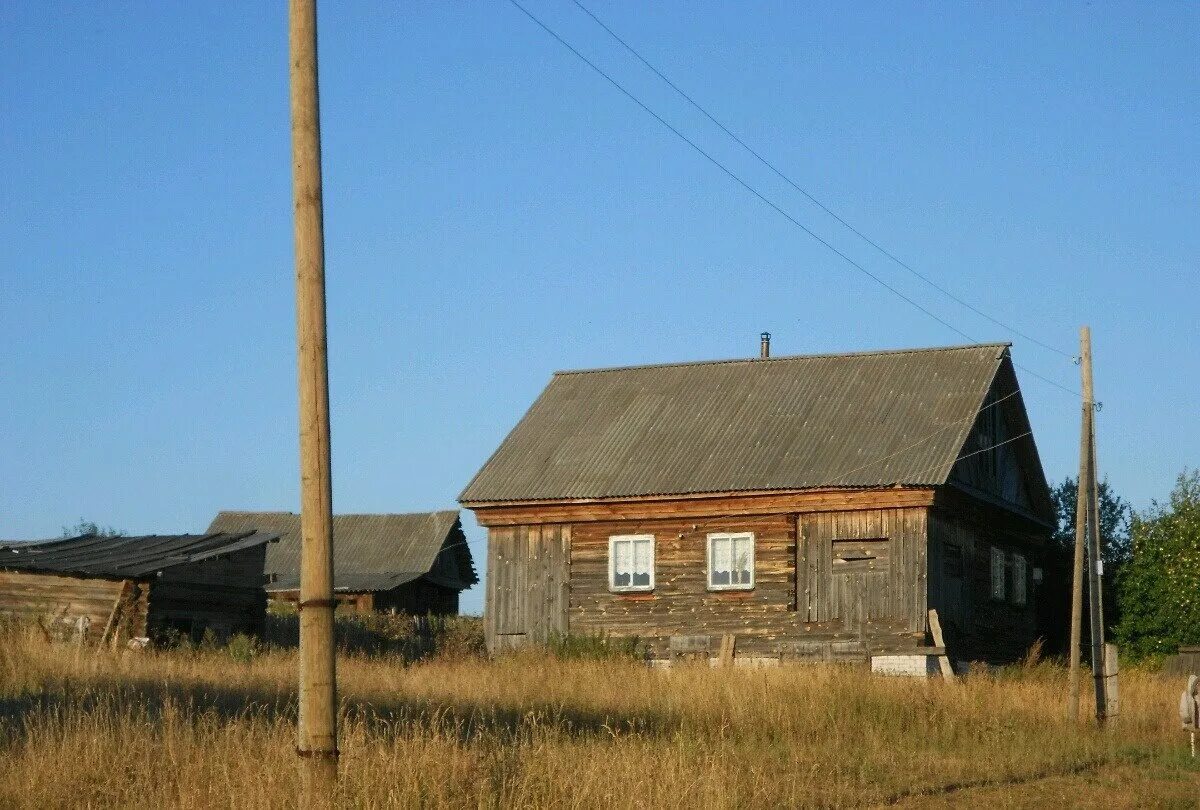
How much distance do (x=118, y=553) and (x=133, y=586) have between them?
2.31 m

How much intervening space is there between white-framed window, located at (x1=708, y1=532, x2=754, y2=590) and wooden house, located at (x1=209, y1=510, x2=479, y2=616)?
76.5 ft

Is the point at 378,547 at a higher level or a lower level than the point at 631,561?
lower

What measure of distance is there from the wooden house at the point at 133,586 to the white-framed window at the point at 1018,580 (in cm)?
1710

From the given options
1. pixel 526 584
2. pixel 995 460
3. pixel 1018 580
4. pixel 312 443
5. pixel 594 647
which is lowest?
pixel 594 647

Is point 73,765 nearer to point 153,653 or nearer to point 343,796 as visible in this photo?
point 343,796

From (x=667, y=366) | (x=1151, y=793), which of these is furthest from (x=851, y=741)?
(x=667, y=366)

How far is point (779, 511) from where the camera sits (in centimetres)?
2862

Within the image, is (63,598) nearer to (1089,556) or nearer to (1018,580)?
(1089,556)

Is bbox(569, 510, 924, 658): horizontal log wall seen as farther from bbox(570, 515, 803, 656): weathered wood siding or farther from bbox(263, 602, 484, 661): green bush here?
bbox(263, 602, 484, 661): green bush

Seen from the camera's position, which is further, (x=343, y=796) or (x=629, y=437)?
(x=629, y=437)

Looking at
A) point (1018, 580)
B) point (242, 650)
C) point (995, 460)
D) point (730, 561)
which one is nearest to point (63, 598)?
point (242, 650)

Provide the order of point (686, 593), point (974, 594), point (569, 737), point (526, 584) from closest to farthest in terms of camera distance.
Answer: point (569, 737), point (686, 593), point (974, 594), point (526, 584)

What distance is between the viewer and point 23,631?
2338cm

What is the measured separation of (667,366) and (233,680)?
59.3 feet
